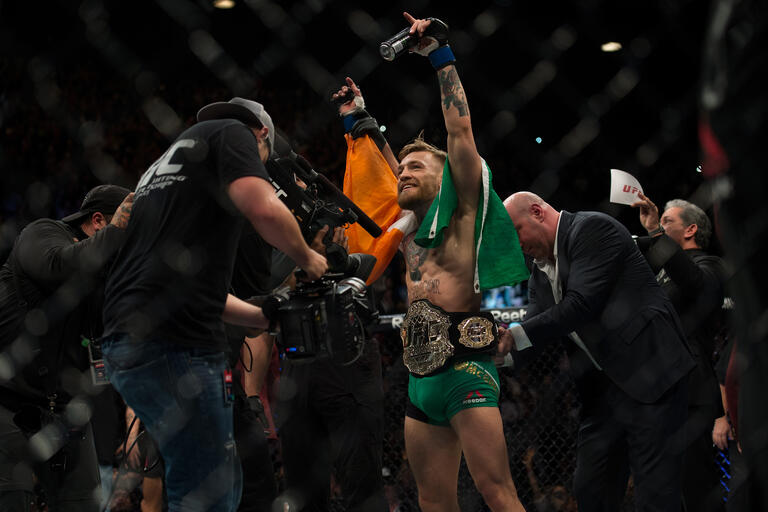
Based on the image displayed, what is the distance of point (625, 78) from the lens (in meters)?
4.87

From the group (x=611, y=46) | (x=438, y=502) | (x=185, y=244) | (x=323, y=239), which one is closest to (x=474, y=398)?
(x=438, y=502)

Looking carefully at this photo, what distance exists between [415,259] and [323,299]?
28.8 inches

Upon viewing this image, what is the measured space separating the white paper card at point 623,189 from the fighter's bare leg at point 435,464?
1.11 meters

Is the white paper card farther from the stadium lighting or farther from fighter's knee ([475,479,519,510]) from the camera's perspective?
the stadium lighting

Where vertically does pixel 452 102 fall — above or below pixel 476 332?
above

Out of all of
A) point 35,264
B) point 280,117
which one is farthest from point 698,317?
point 280,117

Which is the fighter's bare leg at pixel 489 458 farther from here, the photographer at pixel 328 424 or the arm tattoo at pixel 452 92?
the arm tattoo at pixel 452 92

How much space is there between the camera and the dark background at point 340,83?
14.8 ft

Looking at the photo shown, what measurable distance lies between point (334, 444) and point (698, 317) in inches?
62.4

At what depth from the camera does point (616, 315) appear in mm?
2494

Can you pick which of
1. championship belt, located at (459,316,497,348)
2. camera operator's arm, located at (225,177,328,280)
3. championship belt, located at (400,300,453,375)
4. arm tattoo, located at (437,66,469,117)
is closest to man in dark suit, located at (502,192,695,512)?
championship belt, located at (459,316,497,348)

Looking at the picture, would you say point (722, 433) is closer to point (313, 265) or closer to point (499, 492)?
point (499, 492)

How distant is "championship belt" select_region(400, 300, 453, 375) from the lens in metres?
2.30

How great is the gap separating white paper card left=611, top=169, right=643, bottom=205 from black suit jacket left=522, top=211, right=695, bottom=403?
0.30m
